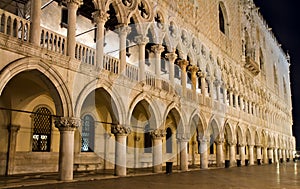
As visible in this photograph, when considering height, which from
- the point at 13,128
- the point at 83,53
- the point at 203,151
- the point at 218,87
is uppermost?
the point at 218,87

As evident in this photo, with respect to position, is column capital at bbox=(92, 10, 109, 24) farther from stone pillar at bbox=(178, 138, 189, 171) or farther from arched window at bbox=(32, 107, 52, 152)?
stone pillar at bbox=(178, 138, 189, 171)

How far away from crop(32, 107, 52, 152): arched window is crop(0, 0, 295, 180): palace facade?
0.16 ft

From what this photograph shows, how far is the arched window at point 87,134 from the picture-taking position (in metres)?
17.5

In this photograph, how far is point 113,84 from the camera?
14.0 meters

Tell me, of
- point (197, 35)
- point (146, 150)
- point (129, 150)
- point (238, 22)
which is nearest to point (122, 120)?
point (129, 150)

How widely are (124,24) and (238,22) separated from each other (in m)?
19.9

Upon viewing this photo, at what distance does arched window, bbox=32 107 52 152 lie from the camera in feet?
49.4

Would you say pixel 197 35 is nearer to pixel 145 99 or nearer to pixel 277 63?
pixel 145 99

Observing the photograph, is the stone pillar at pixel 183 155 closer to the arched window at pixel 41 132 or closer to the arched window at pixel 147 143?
the arched window at pixel 147 143

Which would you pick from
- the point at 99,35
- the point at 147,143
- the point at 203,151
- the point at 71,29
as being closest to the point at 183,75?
the point at 203,151

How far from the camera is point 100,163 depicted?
59.2ft

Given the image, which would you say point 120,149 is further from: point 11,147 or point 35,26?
point 35,26

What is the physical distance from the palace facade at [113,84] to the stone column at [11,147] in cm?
4

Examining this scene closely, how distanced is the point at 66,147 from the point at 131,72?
5.51m
